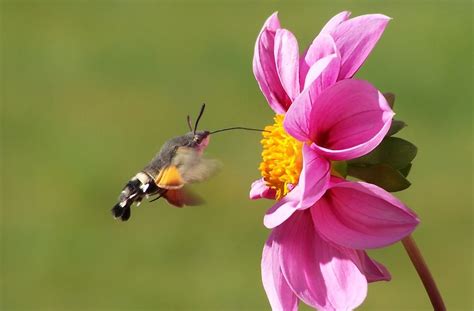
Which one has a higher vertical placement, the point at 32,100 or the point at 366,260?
the point at 366,260

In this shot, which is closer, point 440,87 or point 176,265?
point 176,265

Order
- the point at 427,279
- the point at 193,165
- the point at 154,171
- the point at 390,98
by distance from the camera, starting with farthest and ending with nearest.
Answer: the point at 154,171
the point at 193,165
the point at 390,98
the point at 427,279

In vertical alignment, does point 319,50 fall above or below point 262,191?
above

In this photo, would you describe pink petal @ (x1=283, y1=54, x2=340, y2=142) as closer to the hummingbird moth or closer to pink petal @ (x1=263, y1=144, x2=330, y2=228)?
pink petal @ (x1=263, y1=144, x2=330, y2=228)

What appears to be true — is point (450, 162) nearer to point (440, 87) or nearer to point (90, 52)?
point (440, 87)

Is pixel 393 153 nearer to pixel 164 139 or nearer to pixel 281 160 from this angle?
pixel 281 160

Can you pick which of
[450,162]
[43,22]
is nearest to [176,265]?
[450,162]

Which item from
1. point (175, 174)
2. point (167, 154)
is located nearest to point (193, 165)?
point (175, 174)

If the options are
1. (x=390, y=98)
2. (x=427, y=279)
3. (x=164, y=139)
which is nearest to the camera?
(x=427, y=279)
